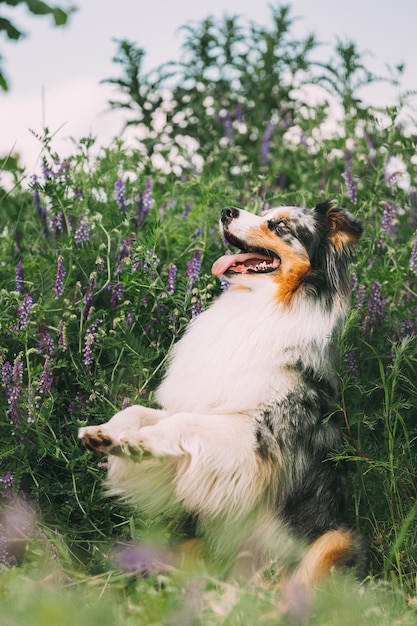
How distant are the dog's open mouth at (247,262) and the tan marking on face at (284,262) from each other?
44mm

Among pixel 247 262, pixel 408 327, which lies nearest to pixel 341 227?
pixel 247 262

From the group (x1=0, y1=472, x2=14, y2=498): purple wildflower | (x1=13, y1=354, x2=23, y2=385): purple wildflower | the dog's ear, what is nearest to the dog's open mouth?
the dog's ear

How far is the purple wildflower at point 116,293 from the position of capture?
443cm

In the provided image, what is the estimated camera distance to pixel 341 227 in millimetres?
4086

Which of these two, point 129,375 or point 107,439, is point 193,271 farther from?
point 107,439

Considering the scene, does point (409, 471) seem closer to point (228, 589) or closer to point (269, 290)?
point (269, 290)

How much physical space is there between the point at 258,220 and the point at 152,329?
96 centimetres

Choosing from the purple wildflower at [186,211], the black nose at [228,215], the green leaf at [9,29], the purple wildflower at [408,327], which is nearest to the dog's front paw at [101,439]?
the black nose at [228,215]

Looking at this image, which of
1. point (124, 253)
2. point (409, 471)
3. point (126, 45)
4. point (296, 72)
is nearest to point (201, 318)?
point (124, 253)

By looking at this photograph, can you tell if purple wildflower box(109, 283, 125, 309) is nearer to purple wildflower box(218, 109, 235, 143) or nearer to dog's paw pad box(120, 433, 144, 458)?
dog's paw pad box(120, 433, 144, 458)

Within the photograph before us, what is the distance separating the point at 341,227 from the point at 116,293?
132 cm

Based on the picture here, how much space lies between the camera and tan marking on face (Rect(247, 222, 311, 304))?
3.92 metres

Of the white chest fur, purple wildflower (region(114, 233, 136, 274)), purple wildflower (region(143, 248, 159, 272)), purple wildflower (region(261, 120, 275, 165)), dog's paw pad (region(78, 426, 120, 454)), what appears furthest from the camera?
purple wildflower (region(261, 120, 275, 165))

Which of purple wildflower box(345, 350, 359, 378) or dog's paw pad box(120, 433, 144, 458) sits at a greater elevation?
purple wildflower box(345, 350, 359, 378)
